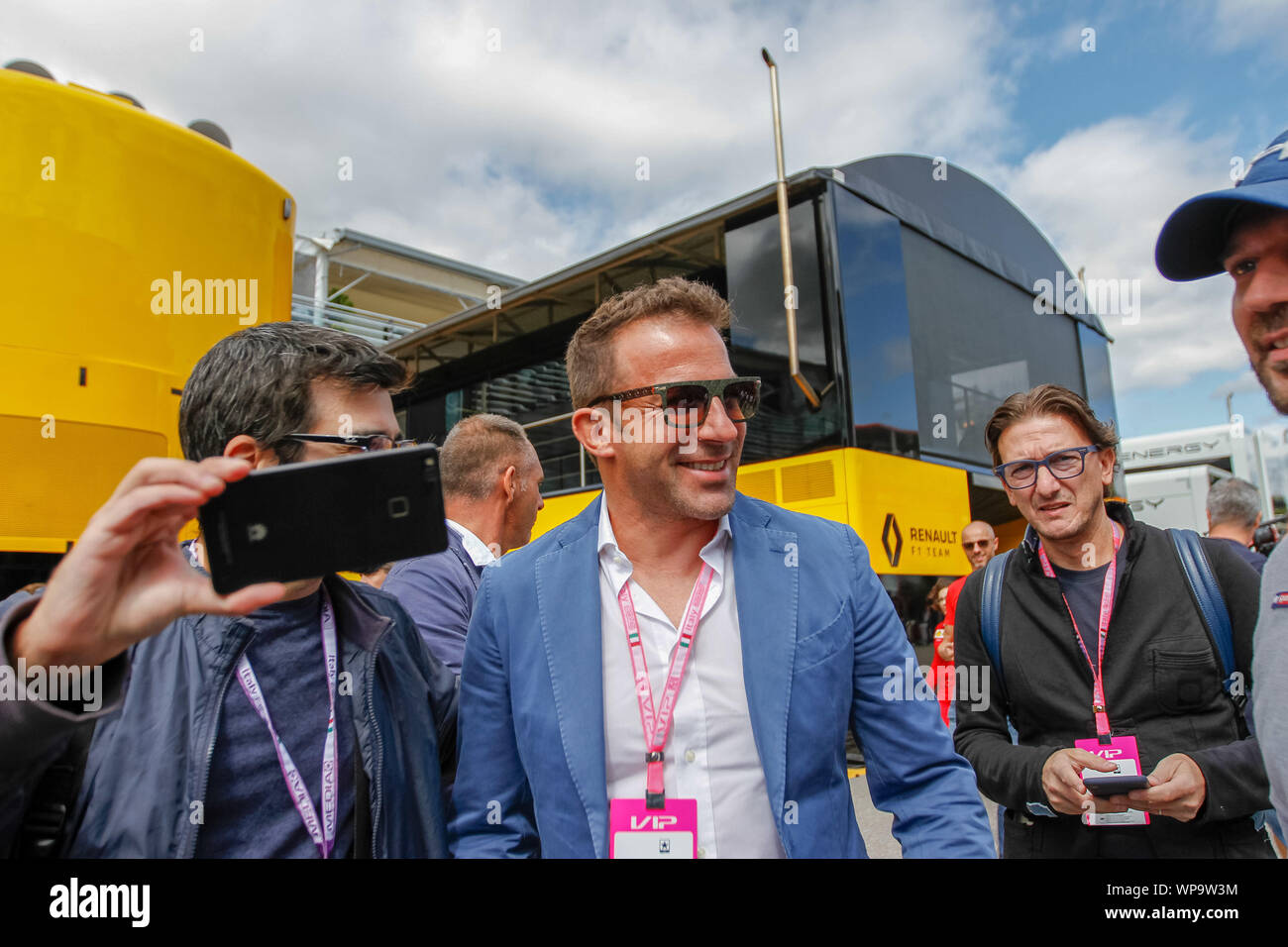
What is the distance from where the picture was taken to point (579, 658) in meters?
1.66

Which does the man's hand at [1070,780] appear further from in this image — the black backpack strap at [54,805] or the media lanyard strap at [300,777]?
the black backpack strap at [54,805]

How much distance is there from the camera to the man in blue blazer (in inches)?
60.7

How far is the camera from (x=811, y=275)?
21.7 ft

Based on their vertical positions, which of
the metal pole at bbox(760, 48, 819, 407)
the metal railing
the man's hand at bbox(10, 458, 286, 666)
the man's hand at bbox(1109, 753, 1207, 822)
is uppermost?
the metal railing

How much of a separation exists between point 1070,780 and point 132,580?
207 centimetres

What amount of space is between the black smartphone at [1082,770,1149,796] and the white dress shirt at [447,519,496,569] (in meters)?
2.06

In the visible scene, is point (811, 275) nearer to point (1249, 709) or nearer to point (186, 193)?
point (186, 193)

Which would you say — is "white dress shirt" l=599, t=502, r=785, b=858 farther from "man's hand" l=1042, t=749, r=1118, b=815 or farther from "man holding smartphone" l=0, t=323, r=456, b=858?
"man's hand" l=1042, t=749, r=1118, b=815

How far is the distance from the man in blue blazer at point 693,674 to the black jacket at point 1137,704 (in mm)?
838

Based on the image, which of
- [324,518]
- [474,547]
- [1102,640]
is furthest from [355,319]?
[324,518]

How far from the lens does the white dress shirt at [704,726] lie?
1.55 m

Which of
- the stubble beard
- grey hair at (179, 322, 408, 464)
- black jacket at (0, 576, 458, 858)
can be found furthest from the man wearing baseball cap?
grey hair at (179, 322, 408, 464)

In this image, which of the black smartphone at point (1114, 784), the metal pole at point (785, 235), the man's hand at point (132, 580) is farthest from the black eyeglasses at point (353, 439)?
the metal pole at point (785, 235)
